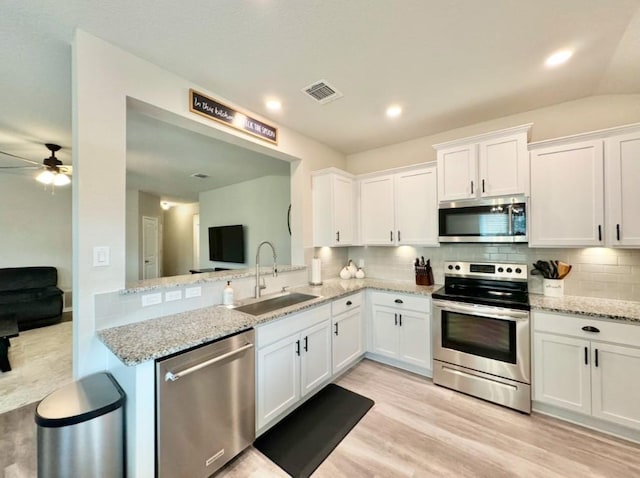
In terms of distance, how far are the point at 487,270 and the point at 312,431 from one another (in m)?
2.31

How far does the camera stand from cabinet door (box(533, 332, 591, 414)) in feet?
6.56

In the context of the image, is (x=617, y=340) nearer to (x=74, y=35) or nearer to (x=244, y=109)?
(x=244, y=109)

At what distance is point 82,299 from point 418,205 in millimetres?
3125

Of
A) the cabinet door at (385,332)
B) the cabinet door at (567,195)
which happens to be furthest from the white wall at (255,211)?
the cabinet door at (567,195)

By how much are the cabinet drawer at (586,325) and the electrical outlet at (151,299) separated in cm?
302

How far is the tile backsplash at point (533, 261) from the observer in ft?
7.47

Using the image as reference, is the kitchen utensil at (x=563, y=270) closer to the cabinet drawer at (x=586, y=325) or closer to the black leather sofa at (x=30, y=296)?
the cabinet drawer at (x=586, y=325)

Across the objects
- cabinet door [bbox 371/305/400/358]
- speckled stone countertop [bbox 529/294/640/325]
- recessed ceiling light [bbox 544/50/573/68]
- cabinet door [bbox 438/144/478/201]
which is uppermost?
recessed ceiling light [bbox 544/50/573/68]

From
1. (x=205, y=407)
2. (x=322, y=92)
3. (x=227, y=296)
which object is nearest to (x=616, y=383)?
(x=205, y=407)

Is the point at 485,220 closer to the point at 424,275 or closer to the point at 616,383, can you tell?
the point at 424,275

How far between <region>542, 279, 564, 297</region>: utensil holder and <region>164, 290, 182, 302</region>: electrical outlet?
3.33m

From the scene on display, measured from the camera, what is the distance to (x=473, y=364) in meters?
2.42

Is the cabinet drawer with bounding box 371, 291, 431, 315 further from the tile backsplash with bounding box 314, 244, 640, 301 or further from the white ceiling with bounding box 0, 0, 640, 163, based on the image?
the white ceiling with bounding box 0, 0, 640, 163

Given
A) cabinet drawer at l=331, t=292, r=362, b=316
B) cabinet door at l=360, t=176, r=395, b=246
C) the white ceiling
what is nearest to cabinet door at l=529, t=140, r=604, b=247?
the white ceiling
